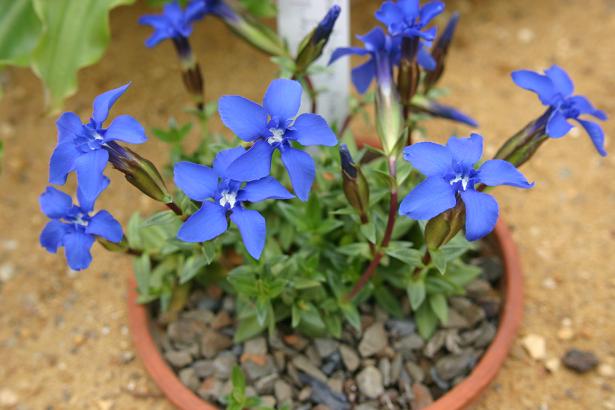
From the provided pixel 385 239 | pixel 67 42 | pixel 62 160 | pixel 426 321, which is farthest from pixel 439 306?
pixel 67 42

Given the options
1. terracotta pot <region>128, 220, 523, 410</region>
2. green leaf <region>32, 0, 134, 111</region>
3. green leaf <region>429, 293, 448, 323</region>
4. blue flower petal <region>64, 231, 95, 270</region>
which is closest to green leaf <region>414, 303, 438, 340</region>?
green leaf <region>429, 293, 448, 323</region>

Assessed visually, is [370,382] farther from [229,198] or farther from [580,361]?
[229,198]

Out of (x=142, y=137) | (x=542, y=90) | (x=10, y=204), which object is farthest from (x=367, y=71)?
(x=10, y=204)

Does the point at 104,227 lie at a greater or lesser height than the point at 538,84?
lesser

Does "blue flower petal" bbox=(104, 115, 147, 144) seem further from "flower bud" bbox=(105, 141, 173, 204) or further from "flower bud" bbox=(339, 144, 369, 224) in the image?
"flower bud" bbox=(339, 144, 369, 224)

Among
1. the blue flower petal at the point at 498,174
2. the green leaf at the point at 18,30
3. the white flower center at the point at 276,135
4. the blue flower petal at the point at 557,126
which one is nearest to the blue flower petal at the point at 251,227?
the white flower center at the point at 276,135

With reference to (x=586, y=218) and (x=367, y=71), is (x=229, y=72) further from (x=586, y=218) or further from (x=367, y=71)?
(x=586, y=218)

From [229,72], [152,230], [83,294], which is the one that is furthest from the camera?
[229,72]
